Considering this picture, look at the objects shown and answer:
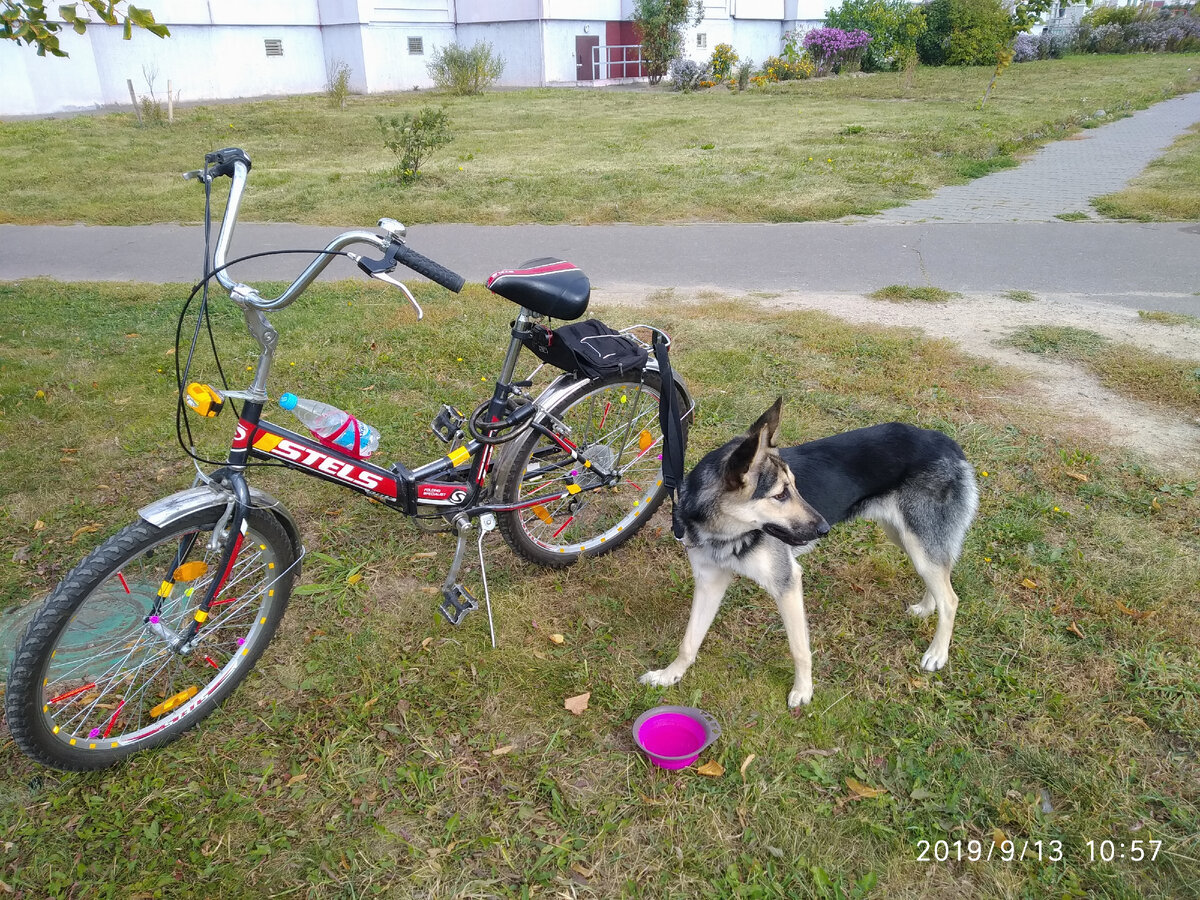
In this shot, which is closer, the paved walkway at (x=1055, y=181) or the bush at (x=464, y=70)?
the paved walkway at (x=1055, y=181)

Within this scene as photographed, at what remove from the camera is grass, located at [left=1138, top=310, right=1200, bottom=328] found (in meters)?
6.44

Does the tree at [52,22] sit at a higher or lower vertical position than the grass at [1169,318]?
higher

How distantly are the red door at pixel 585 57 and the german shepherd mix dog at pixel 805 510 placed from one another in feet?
98.6

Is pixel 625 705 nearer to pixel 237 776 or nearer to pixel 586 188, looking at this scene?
pixel 237 776

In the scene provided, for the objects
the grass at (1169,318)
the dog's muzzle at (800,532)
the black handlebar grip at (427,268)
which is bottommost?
the grass at (1169,318)

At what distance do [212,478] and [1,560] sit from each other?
1.97 metres

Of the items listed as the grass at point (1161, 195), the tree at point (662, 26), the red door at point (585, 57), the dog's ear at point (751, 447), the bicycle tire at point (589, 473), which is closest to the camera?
the dog's ear at point (751, 447)

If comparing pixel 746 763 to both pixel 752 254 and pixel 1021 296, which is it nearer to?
pixel 1021 296

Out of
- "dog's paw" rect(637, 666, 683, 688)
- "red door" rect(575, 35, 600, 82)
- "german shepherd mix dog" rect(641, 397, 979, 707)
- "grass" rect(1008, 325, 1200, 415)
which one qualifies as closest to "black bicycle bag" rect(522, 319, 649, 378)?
"german shepherd mix dog" rect(641, 397, 979, 707)

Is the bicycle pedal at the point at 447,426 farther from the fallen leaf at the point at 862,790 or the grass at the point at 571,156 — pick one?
the grass at the point at 571,156

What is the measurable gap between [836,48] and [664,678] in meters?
32.8

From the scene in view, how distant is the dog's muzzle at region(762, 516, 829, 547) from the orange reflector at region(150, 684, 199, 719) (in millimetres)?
2231

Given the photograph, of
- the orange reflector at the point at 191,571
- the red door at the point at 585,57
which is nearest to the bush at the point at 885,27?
the red door at the point at 585,57

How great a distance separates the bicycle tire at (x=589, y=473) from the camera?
11.3 feet
